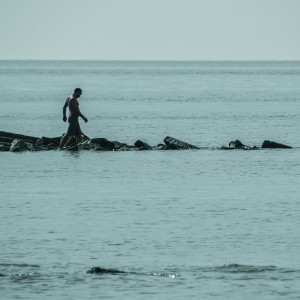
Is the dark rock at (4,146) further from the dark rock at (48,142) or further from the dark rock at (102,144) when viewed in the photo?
the dark rock at (102,144)

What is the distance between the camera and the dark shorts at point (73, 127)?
119 feet

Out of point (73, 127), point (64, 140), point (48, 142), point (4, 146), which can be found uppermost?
point (73, 127)

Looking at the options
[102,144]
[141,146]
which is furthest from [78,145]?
[141,146]

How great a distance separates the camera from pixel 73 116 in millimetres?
36062

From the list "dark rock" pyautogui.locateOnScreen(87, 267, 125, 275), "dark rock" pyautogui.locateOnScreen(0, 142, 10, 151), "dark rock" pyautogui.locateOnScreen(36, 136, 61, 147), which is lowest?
"dark rock" pyautogui.locateOnScreen(87, 267, 125, 275)

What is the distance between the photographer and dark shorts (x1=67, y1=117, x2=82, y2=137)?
36.1 metres

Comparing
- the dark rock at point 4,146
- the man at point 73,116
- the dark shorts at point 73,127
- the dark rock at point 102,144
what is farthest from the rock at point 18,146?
the dark rock at point 102,144

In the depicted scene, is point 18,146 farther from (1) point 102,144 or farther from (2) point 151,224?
(2) point 151,224

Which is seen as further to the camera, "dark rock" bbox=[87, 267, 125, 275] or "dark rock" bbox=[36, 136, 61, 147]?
"dark rock" bbox=[36, 136, 61, 147]

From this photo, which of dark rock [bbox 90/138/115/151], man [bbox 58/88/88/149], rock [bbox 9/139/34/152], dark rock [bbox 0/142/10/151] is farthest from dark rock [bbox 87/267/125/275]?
dark rock [bbox 0/142/10/151]

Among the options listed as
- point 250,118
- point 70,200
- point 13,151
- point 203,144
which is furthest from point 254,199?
point 250,118

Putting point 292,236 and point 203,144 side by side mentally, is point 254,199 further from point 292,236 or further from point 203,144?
point 203,144

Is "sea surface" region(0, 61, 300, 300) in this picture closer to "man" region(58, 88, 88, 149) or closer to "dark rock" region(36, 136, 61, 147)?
"man" region(58, 88, 88, 149)

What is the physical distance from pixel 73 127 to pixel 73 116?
2.75ft
